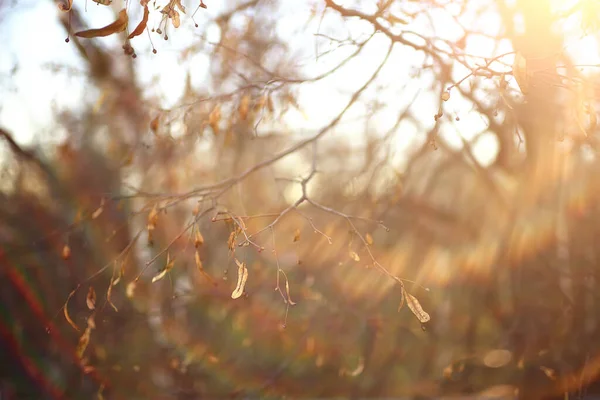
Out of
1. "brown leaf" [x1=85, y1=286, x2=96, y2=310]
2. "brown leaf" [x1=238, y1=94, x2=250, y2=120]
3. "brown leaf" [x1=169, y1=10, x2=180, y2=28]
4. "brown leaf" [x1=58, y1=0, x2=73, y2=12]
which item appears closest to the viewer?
"brown leaf" [x1=58, y1=0, x2=73, y2=12]

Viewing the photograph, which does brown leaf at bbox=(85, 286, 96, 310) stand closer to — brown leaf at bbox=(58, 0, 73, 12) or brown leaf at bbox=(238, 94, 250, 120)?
brown leaf at bbox=(58, 0, 73, 12)

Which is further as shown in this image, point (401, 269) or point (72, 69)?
point (401, 269)

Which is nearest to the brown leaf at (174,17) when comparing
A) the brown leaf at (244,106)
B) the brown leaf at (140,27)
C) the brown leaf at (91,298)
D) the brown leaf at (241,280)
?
the brown leaf at (140,27)

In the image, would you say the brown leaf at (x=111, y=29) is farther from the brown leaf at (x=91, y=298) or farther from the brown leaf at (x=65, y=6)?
the brown leaf at (x=91, y=298)

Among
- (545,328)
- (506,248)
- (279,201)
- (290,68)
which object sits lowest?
(545,328)

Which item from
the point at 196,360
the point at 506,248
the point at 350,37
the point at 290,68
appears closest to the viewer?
the point at 350,37

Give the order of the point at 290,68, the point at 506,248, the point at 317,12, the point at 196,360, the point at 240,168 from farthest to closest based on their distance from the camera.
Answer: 1. the point at 240,168
2. the point at 196,360
3. the point at 506,248
4. the point at 290,68
5. the point at 317,12

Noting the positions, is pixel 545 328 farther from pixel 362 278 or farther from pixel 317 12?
pixel 317 12

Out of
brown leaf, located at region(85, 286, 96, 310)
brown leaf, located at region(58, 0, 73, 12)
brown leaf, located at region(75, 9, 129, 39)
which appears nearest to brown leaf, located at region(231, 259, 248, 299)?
brown leaf, located at region(85, 286, 96, 310)

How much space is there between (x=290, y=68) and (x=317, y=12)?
91cm

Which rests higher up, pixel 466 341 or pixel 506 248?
pixel 506 248

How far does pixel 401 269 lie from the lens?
6.97 meters

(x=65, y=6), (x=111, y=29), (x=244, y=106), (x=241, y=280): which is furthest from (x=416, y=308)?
(x=244, y=106)

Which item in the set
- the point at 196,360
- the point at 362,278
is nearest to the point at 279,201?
the point at 362,278
